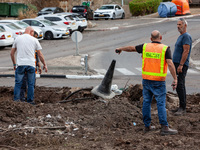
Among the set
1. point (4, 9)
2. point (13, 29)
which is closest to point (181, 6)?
point (13, 29)

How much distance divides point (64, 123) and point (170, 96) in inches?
126

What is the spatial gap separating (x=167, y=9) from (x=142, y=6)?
4.61 m

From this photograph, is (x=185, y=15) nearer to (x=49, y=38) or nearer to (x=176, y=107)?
(x=49, y=38)

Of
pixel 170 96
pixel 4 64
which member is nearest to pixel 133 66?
pixel 4 64

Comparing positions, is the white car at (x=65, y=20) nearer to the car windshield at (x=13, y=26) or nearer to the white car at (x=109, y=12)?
the car windshield at (x=13, y=26)

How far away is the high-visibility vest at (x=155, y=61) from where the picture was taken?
654 centimetres

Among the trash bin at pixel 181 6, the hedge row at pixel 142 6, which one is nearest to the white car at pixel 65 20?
the hedge row at pixel 142 6

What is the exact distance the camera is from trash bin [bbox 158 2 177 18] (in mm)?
38000

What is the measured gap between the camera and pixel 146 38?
27.2 metres

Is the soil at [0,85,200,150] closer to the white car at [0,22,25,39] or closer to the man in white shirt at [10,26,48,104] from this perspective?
the man in white shirt at [10,26,48,104]

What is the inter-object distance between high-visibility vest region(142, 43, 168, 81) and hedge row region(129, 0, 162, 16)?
36236 millimetres

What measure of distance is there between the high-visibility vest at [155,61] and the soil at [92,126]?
1004 mm

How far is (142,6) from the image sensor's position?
42.0 metres

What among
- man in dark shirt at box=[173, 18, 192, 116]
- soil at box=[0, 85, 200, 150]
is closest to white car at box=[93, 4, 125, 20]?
soil at box=[0, 85, 200, 150]
